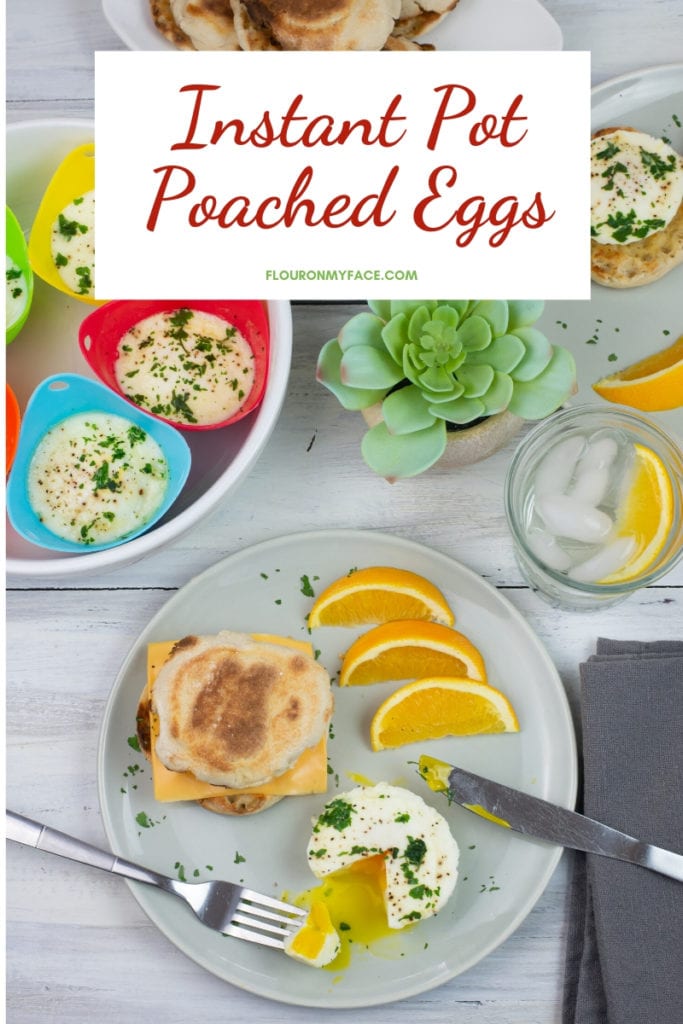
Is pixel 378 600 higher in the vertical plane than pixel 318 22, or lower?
lower

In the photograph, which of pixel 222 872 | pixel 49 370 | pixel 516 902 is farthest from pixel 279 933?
pixel 49 370

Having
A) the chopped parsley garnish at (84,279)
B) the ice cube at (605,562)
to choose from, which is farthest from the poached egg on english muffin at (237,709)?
the chopped parsley garnish at (84,279)

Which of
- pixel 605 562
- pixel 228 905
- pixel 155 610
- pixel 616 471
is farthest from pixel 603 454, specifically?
pixel 228 905

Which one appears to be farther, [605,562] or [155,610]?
[155,610]

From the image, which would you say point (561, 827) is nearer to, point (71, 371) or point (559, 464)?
point (559, 464)

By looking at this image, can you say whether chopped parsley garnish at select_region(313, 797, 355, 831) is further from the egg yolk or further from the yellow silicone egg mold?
the yellow silicone egg mold

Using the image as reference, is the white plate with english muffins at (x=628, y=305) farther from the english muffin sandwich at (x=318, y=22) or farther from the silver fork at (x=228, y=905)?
the silver fork at (x=228, y=905)
